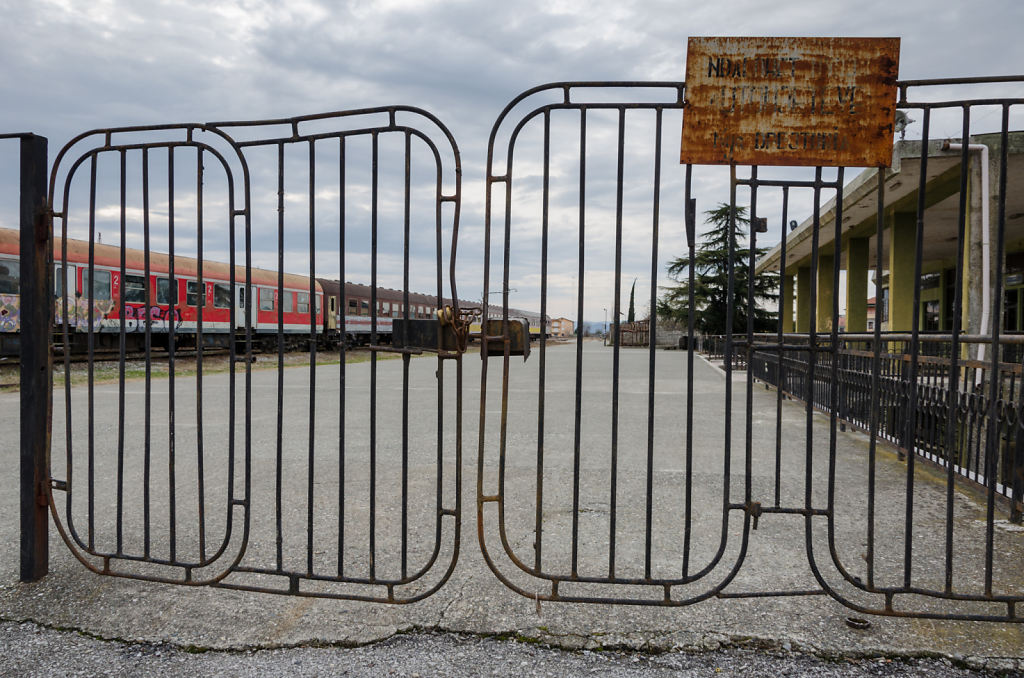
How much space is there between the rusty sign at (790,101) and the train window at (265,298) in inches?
931

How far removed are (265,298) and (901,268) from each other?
20892 millimetres

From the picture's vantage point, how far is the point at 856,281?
16672mm

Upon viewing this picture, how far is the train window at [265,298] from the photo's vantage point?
2411 centimetres

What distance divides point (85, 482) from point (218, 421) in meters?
3.15

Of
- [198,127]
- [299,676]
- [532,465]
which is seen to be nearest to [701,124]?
[198,127]

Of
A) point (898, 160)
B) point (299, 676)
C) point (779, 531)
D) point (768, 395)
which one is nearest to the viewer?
point (299, 676)

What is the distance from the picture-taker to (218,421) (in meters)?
8.18

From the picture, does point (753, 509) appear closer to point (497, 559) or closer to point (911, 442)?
point (911, 442)

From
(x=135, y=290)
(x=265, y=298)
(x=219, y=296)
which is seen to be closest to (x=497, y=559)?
(x=135, y=290)

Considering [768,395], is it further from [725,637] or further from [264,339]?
[264,339]

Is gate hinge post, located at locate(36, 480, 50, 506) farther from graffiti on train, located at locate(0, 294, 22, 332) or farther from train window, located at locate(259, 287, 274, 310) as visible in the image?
train window, located at locate(259, 287, 274, 310)

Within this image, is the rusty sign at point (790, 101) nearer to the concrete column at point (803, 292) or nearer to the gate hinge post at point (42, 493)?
the gate hinge post at point (42, 493)

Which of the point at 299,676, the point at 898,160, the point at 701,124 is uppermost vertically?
the point at 898,160

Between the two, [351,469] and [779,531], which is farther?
[351,469]
